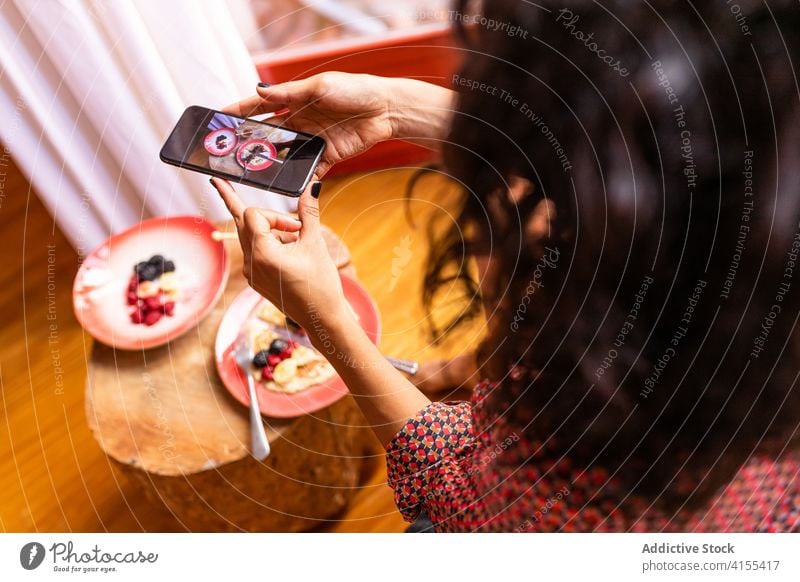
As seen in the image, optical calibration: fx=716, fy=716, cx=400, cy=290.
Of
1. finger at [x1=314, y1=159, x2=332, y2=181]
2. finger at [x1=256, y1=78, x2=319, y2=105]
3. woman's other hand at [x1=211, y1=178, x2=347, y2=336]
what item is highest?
finger at [x1=256, y1=78, x2=319, y2=105]

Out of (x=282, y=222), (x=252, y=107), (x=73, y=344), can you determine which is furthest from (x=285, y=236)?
(x=73, y=344)

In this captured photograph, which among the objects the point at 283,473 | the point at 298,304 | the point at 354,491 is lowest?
the point at 354,491

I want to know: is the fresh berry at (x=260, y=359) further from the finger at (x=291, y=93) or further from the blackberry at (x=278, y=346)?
the finger at (x=291, y=93)

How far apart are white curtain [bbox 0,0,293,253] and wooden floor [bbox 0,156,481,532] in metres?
0.11

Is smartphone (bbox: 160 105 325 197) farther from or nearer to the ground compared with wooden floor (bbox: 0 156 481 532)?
farther from the ground

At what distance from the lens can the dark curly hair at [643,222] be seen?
1.14 feet

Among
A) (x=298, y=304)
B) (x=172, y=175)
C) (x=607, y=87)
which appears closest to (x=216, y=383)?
(x=298, y=304)

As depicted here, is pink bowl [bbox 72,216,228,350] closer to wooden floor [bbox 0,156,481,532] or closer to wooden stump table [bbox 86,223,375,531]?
wooden stump table [bbox 86,223,375,531]

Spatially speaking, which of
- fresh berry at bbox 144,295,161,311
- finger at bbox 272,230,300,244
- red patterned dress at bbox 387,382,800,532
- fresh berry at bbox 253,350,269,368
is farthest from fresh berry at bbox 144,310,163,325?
red patterned dress at bbox 387,382,800,532

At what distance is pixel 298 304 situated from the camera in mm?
532

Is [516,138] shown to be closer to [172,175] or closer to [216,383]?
[216,383]

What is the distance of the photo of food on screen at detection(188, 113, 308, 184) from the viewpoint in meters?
0.55

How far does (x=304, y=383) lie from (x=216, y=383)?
9 centimetres

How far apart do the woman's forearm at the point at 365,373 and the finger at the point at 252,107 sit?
0.18 m
